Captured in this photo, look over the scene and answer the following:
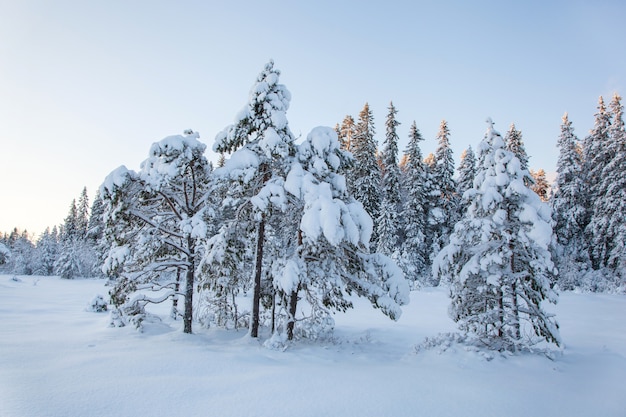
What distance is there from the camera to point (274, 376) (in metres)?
6.71

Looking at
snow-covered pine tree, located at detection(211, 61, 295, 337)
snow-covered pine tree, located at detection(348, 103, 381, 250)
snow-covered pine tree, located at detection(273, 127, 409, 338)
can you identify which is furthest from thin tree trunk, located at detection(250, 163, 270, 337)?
snow-covered pine tree, located at detection(348, 103, 381, 250)

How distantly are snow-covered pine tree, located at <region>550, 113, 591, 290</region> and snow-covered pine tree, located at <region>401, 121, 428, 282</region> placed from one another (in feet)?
37.0

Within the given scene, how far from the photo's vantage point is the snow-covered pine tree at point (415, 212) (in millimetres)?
30750

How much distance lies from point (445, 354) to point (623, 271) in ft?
80.4

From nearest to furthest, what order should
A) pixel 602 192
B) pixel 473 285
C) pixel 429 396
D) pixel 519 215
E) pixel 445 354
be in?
pixel 429 396 < pixel 445 354 < pixel 519 215 < pixel 473 285 < pixel 602 192

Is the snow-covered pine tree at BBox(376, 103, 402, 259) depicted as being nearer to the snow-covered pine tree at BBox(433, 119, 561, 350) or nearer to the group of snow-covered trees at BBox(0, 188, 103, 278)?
the snow-covered pine tree at BBox(433, 119, 561, 350)

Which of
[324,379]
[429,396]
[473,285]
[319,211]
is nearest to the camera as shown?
[429,396]

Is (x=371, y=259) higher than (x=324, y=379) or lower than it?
higher

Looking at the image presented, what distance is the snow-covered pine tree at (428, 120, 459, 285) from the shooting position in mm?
31953

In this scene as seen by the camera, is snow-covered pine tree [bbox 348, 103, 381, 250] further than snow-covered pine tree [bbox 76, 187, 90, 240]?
No

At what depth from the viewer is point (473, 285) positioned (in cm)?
1103

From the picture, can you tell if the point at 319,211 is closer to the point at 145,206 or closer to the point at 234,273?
the point at 234,273

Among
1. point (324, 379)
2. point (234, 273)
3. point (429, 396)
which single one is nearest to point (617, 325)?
point (429, 396)

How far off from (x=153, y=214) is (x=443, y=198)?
28831 millimetres
